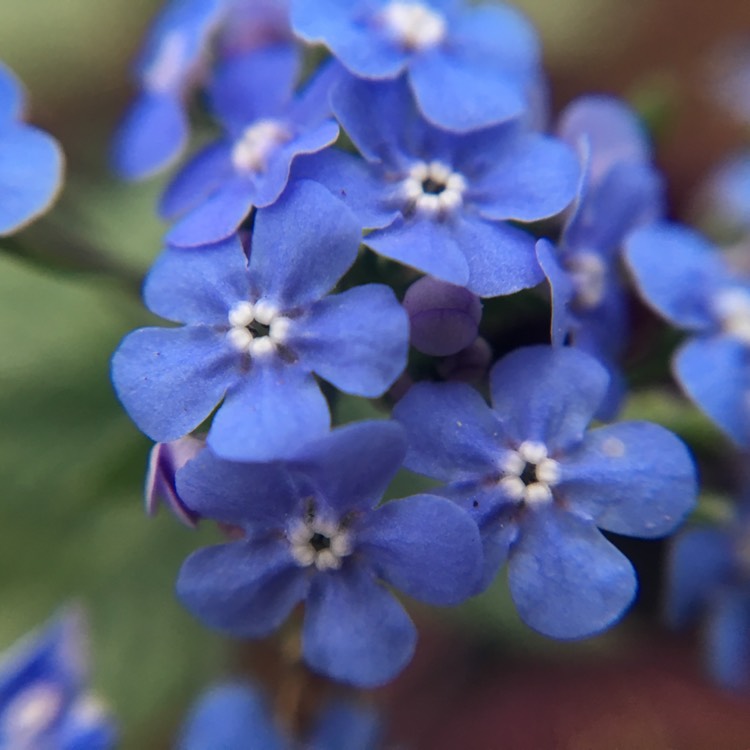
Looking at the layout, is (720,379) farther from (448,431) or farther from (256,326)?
(256,326)

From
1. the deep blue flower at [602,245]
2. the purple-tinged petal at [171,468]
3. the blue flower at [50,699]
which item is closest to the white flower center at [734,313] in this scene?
the deep blue flower at [602,245]

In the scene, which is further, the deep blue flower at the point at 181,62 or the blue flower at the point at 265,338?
the deep blue flower at the point at 181,62

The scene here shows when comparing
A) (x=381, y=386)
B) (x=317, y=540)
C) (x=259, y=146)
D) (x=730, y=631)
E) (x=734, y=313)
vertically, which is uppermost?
(x=259, y=146)

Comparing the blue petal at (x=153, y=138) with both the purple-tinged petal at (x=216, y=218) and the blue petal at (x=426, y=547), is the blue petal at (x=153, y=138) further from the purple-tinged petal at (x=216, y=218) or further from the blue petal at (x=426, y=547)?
the blue petal at (x=426, y=547)

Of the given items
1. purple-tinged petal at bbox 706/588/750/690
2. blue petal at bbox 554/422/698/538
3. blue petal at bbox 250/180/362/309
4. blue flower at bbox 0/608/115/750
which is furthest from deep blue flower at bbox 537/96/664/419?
blue flower at bbox 0/608/115/750

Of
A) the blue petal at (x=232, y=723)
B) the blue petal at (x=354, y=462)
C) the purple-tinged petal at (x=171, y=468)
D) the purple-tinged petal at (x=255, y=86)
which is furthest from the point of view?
the blue petal at (x=232, y=723)

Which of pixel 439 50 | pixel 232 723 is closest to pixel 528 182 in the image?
pixel 439 50
